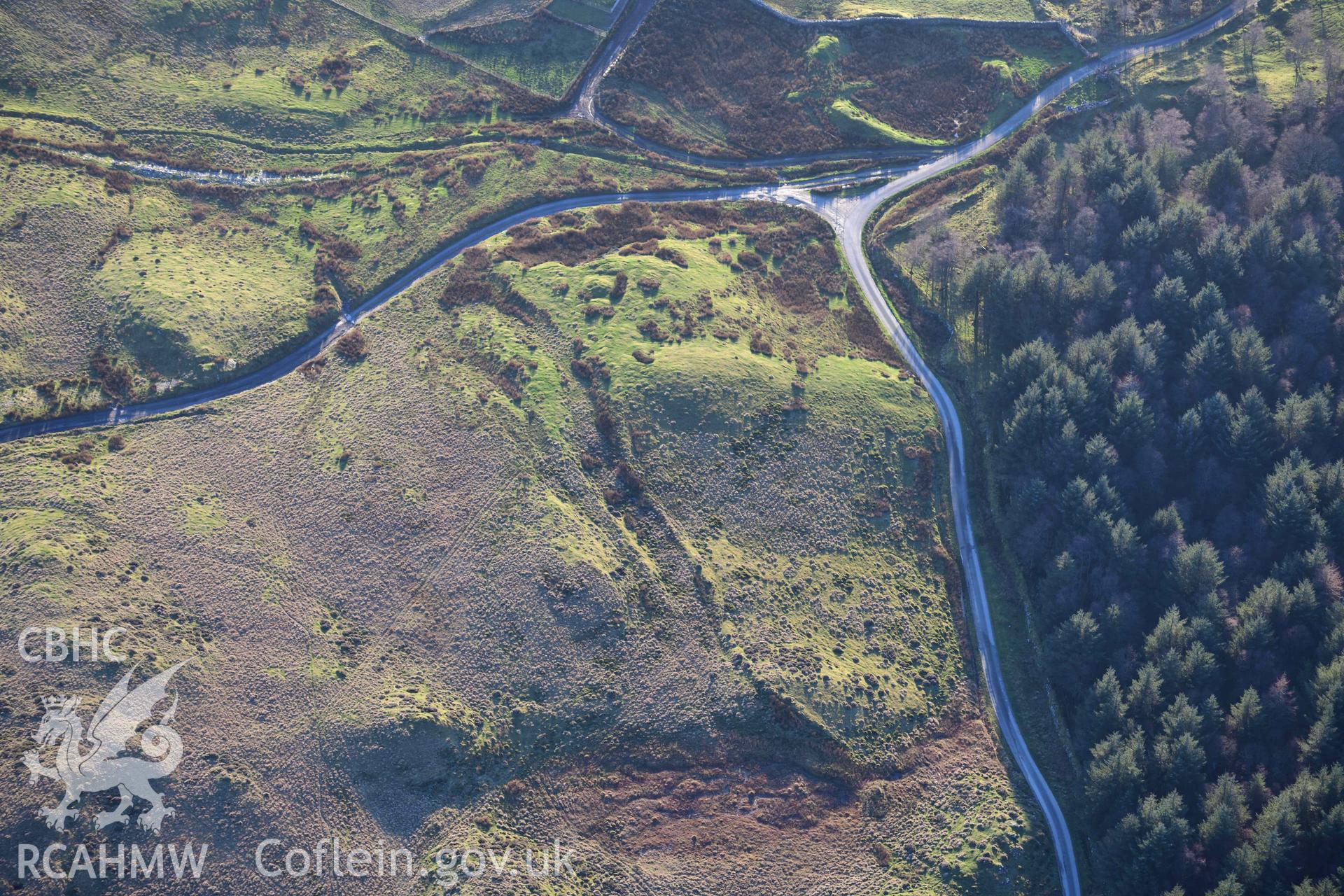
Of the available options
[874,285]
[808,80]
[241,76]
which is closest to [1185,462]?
[874,285]

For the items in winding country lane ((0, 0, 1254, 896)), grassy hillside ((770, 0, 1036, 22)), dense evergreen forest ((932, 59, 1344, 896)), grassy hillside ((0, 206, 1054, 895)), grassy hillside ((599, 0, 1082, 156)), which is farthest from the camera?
grassy hillside ((770, 0, 1036, 22))

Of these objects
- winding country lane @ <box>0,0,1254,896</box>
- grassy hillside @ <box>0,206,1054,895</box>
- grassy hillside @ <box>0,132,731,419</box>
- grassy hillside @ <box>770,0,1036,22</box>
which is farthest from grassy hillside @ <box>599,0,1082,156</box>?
grassy hillside @ <box>0,206,1054,895</box>

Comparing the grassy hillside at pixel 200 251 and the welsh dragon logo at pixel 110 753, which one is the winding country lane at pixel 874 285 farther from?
the welsh dragon logo at pixel 110 753

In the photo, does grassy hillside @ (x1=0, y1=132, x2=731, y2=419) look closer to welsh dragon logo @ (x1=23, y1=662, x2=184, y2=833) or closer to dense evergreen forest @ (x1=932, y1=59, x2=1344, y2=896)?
welsh dragon logo @ (x1=23, y1=662, x2=184, y2=833)

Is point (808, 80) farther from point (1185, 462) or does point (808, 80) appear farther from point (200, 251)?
point (200, 251)

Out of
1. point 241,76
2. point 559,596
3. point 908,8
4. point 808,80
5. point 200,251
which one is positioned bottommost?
point 559,596

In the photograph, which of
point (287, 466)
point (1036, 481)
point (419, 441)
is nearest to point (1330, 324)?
point (1036, 481)

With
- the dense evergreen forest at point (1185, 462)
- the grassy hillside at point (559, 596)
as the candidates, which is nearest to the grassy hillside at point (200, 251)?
the grassy hillside at point (559, 596)
